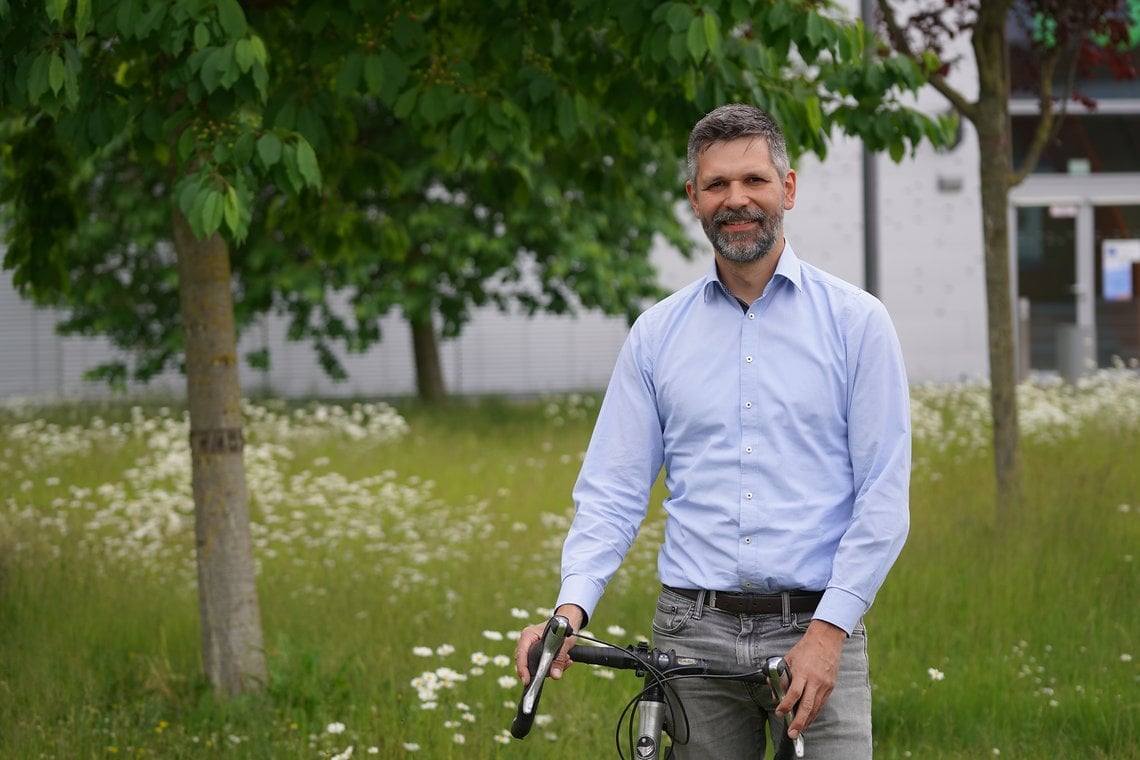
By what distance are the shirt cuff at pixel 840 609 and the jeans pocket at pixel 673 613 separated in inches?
11.5

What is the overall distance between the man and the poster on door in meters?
17.4

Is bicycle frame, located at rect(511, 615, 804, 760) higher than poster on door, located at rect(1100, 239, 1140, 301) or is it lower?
lower

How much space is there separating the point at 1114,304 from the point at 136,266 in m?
12.8

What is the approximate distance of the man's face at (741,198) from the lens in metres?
2.57

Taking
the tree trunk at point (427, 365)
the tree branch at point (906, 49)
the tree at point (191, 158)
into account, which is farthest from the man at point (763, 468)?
the tree trunk at point (427, 365)

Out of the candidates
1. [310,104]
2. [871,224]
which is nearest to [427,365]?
[871,224]

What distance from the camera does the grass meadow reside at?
4.67m

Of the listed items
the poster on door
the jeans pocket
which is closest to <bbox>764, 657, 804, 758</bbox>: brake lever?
the jeans pocket

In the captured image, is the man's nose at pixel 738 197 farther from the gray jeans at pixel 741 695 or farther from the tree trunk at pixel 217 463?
the tree trunk at pixel 217 463

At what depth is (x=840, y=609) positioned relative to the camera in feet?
7.98

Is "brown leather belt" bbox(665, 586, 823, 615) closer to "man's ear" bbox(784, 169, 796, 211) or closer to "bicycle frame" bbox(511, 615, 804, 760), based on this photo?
"bicycle frame" bbox(511, 615, 804, 760)

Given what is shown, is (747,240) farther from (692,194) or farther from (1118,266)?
(1118,266)

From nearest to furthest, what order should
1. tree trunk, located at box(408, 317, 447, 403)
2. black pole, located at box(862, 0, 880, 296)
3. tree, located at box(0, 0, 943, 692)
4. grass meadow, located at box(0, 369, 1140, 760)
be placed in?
tree, located at box(0, 0, 943, 692) → grass meadow, located at box(0, 369, 1140, 760) → black pole, located at box(862, 0, 880, 296) → tree trunk, located at box(408, 317, 447, 403)

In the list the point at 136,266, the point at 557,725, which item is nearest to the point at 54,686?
the point at 557,725
